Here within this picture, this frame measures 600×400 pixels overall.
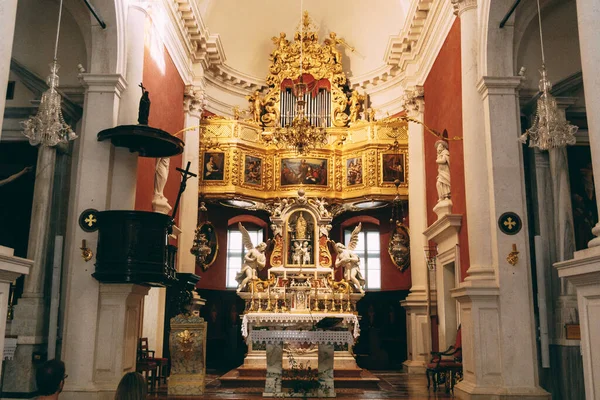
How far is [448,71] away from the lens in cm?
1083

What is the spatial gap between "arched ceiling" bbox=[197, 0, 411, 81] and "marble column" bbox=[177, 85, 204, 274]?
227cm

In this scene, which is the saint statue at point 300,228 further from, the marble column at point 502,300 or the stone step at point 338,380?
the marble column at point 502,300

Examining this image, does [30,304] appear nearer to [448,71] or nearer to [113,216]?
[113,216]

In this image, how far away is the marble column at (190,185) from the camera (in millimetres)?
13148

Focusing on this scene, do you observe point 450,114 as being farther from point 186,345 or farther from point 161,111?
point 186,345

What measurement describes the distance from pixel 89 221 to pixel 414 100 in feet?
25.9

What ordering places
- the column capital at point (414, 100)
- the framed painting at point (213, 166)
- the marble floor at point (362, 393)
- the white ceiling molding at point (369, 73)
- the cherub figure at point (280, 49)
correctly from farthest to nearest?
the cherub figure at point (280, 49) → the framed painting at point (213, 166) → the column capital at point (414, 100) → the white ceiling molding at point (369, 73) → the marble floor at point (362, 393)

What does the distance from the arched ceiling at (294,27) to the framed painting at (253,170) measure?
2.56m

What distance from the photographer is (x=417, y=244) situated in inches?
529

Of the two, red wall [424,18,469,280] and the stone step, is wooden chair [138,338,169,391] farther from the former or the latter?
red wall [424,18,469,280]

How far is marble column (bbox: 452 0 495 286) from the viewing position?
27.3 ft

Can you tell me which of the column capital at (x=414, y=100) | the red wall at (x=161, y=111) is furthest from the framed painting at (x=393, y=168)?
the red wall at (x=161, y=111)

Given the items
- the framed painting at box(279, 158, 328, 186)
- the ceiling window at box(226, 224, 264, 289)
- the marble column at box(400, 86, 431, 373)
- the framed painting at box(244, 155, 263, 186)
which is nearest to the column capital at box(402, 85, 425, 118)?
the marble column at box(400, 86, 431, 373)

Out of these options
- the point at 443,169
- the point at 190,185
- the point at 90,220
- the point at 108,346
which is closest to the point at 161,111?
the point at 190,185
